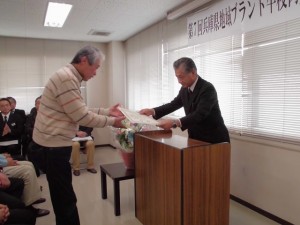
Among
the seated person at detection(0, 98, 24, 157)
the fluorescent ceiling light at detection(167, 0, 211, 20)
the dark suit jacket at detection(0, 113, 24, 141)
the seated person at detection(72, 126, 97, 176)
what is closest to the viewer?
the fluorescent ceiling light at detection(167, 0, 211, 20)

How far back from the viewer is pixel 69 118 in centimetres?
178

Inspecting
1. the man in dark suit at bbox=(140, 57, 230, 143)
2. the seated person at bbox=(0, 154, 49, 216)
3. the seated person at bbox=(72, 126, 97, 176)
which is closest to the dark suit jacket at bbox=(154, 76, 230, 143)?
the man in dark suit at bbox=(140, 57, 230, 143)

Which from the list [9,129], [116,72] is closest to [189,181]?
[9,129]

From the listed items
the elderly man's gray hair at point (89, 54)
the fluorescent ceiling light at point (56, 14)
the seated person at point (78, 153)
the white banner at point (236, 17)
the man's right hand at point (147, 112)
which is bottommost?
the seated person at point (78, 153)

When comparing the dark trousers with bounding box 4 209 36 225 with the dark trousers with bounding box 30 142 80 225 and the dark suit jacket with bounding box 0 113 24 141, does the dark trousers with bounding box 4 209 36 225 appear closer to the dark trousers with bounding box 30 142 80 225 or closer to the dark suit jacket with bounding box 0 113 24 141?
the dark trousers with bounding box 30 142 80 225

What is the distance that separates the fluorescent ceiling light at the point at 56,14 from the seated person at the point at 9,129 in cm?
145

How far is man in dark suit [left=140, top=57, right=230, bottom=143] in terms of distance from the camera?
7.00 ft

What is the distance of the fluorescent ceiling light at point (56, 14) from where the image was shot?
3.44 m

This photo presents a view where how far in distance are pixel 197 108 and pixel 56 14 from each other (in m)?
2.83

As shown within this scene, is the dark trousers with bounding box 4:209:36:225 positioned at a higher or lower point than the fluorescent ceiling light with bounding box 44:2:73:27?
lower

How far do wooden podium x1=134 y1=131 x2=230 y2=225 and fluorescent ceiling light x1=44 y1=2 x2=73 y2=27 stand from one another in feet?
8.01

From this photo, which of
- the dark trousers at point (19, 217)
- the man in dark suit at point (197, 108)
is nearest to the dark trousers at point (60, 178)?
the dark trousers at point (19, 217)

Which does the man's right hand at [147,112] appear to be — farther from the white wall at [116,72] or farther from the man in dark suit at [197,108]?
the white wall at [116,72]

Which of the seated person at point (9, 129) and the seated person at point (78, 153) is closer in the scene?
the seated person at point (9, 129)
